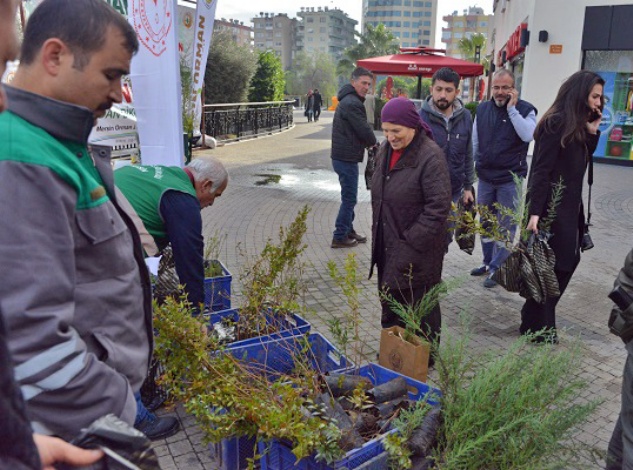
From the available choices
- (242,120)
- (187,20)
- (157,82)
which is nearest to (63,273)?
(157,82)

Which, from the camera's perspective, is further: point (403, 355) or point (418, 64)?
point (418, 64)

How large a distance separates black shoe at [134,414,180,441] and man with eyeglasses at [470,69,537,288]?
3356 millimetres

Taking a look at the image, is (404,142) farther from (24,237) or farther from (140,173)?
(24,237)

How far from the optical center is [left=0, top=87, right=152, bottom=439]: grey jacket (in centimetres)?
128

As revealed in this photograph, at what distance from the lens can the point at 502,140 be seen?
569cm

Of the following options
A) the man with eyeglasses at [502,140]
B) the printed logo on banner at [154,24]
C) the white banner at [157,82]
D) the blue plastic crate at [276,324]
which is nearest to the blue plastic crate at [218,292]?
the blue plastic crate at [276,324]

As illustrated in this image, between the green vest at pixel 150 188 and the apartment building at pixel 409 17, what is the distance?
17443 centimetres

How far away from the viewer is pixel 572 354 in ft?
9.32

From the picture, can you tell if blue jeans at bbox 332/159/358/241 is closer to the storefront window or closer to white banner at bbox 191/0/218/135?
white banner at bbox 191/0/218/135

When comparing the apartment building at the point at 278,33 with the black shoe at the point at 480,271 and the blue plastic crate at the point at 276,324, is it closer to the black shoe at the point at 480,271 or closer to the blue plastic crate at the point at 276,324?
the black shoe at the point at 480,271

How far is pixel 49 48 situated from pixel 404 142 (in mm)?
2727

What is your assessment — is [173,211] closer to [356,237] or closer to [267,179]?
[356,237]

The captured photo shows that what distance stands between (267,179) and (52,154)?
11301mm

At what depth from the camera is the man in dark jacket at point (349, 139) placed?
280 inches
